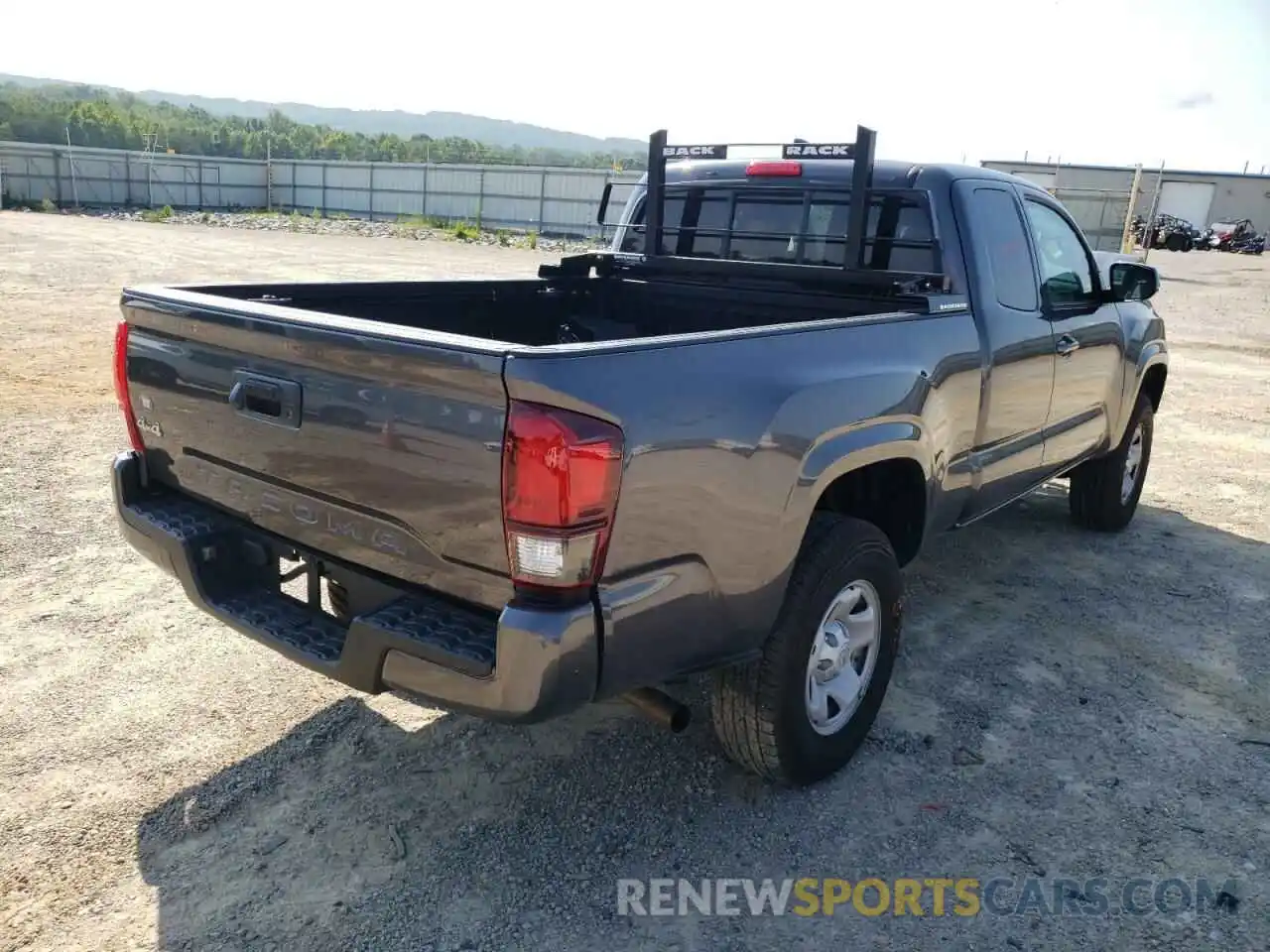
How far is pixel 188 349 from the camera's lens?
291 centimetres

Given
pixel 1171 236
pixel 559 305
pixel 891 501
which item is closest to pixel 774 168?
pixel 559 305

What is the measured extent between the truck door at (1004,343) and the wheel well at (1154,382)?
73.6 inches

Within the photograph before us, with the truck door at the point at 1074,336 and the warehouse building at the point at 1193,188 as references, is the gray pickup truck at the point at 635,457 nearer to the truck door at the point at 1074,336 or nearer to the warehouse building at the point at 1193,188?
the truck door at the point at 1074,336

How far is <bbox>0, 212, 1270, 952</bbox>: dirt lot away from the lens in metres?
2.60

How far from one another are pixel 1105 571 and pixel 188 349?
464 cm

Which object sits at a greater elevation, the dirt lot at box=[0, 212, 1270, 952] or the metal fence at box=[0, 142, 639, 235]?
the metal fence at box=[0, 142, 639, 235]

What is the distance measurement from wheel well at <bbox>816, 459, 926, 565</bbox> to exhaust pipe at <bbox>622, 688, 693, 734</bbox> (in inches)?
37.9

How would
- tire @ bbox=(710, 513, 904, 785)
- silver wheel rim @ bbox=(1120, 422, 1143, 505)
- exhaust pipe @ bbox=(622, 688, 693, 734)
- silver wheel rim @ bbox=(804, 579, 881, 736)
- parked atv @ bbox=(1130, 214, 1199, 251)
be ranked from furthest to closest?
parked atv @ bbox=(1130, 214, 1199, 251)
silver wheel rim @ bbox=(1120, 422, 1143, 505)
silver wheel rim @ bbox=(804, 579, 881, 736)
tire @ bbox=(710, 513, 904, 785)
exhaust pipe @ bbox=(622, 688, 693, 734)

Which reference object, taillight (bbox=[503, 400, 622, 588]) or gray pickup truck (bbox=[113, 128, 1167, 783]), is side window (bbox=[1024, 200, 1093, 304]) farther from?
taillight (bbox=[503, 400, 622, 588])

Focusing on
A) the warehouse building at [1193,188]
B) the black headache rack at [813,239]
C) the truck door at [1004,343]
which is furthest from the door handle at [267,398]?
the warehouse building at [1193,188]

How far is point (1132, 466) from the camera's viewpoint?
5.93 metres

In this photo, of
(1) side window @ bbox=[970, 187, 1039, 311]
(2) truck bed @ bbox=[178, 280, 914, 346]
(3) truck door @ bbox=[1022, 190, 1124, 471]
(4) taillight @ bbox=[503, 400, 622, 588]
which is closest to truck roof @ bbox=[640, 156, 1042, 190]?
(1) side window @ bbox=[970, 187, 1039, 311]

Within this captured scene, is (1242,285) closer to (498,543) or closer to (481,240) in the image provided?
(481,240)

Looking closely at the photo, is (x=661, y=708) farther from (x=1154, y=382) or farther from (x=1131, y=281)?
(x=1154, y=382)
